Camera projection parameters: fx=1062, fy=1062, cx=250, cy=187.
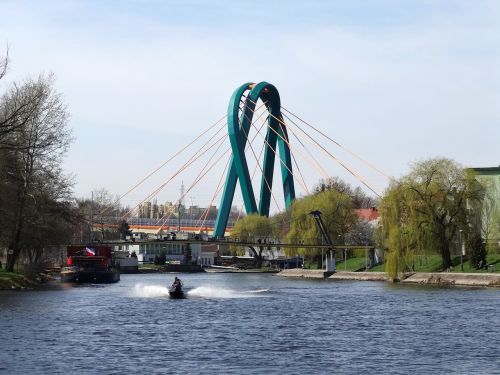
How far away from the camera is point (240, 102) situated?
6275 inches

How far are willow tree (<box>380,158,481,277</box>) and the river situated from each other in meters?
18.9

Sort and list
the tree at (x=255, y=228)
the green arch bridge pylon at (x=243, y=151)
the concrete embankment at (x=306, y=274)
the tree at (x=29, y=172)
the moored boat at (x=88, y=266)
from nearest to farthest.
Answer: the tree at (x=29, y=172) < the moored boat at (x=88, y=266) < the concrete embankment at (x=306, y=274) < the green arch bridge pylon at (x=243, y=151) < the tree at (x=255, y=228)

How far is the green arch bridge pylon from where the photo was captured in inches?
6024

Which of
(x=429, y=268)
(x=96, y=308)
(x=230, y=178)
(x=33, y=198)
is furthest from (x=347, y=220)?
(x=96, y=308)

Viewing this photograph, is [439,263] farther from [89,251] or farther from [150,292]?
[89,251]

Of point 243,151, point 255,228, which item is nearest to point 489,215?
point 243,151

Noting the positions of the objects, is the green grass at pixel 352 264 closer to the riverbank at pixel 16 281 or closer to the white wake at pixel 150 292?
the white wake at pixel 150 292

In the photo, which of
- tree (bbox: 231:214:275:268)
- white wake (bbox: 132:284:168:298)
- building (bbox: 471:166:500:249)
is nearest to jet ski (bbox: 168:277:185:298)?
white wake (bbox: 132:284:168:298)

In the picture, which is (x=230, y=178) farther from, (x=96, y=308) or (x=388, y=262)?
(x=96, y=308)

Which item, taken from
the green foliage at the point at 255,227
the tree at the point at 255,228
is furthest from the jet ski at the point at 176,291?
the green foliage at the point at 255,227

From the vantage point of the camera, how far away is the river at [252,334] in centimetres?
3838

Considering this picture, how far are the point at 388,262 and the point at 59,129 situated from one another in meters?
34.9

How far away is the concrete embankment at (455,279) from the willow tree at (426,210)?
5.30 feet

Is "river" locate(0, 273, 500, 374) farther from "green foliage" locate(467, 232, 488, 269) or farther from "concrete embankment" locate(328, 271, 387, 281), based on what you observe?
"concrete embankment" locate(328, 271, 387, 281)
